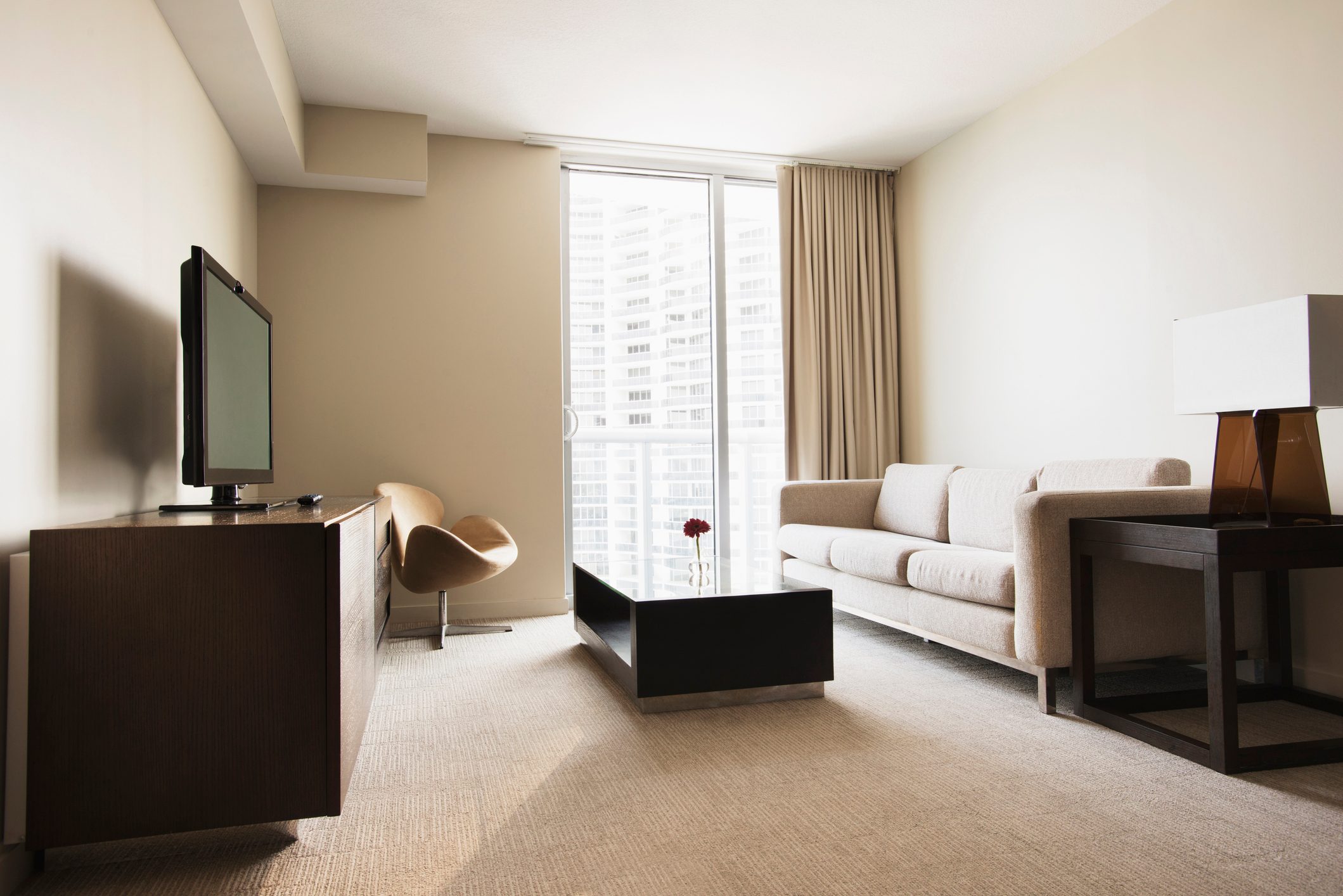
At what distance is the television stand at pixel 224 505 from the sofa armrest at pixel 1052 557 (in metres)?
2.40

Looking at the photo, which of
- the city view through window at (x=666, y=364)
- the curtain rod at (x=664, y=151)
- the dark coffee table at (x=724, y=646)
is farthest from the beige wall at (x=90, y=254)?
the city view through window at (x=666, y=364)

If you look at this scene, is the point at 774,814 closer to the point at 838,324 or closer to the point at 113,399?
the point at 113,399

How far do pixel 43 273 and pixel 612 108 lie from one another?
3251mm

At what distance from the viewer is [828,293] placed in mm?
5500

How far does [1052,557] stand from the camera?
2.78 metres

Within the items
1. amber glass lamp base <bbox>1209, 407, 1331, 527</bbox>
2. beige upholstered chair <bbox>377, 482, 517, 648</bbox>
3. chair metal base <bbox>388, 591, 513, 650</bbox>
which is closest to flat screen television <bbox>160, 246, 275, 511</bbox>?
beige upholstered chair <bbox>377, 482, 517, 648</bbox>

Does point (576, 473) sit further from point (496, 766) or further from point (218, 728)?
point (218, 728)

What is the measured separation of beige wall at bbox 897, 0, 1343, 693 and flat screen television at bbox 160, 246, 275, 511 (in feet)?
9.51

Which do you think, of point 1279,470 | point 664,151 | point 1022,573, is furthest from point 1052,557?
point 664,151

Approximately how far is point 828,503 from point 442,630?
222cm

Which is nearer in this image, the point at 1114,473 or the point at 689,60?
the point at 1114,473

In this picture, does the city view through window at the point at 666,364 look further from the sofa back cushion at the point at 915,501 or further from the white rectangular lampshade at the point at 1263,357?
the white rectangular lampshade at the point at 1263,357

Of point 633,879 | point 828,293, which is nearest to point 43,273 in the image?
point 633,879

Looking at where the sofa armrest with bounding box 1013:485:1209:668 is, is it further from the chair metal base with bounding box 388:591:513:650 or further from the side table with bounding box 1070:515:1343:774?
the chair metal base with bounding box 388:591:513:650
